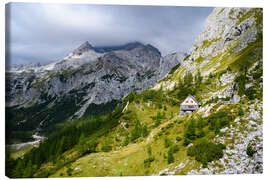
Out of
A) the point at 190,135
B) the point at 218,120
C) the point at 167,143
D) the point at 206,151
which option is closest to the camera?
the point at 206,151

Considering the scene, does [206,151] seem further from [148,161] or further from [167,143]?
[148,161]

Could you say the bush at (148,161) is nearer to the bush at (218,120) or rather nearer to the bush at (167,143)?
the bush at (167,143)

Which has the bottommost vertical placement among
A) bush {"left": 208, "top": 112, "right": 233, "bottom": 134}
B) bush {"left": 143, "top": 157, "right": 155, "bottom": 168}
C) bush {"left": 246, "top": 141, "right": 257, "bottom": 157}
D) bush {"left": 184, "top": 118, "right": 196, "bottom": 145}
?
bush {"left": 143, "top": 157, "right": 155, "bottom": 168}

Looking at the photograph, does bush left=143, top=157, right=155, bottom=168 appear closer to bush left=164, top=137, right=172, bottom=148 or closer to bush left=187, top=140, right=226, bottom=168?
bush left=164, top=137, right=172, bottom=148

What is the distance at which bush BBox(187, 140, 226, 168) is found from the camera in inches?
643

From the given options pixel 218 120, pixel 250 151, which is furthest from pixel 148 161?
pixel 250 151

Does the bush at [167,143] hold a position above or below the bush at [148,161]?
above

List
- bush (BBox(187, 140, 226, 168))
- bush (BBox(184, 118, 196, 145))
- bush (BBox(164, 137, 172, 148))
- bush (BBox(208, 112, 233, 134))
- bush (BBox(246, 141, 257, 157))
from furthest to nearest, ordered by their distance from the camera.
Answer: bush (BBox(164, 137, 172, 148)), bush (BBox(184, 118, 196, 145)), bush (BBox(208, 112, 233, 134)), bush (BBox(246, 141, 257, 157)), bush (BBox(187, 140, 226, 168))

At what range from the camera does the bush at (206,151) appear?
16.3m

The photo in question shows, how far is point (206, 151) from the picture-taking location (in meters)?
16.8

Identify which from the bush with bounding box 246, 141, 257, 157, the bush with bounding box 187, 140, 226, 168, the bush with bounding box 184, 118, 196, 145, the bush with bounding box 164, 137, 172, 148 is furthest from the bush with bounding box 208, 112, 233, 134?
the bush with bounding box 164, 137, 172, 148

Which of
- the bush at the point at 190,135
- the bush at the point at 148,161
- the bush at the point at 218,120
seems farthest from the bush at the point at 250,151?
the bush at the point at 148,161
